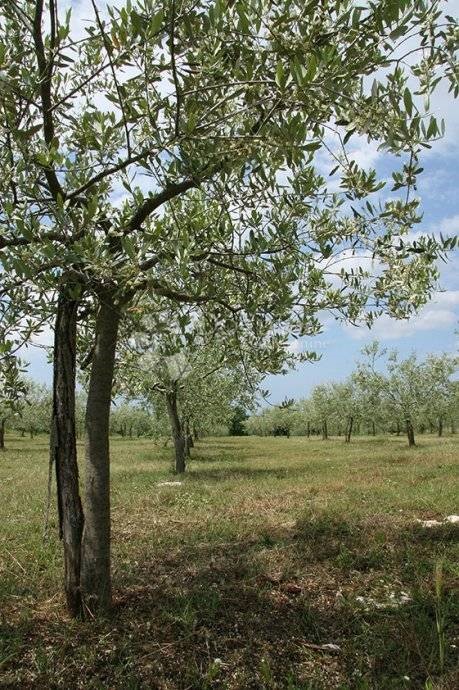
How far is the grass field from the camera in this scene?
210 inches

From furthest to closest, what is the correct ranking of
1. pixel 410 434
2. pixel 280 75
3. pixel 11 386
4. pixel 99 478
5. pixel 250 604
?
pixel 410 434 < pixel 250 604 < pixel 99 478 < pixel 11 386 < pixel 280 75

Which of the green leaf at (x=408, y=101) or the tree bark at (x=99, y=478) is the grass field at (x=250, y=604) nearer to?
the tree bark at (x=99, y=478)

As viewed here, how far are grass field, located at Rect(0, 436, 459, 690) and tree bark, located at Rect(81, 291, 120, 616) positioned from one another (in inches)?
17.3

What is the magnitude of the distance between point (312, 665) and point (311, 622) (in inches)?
35.9

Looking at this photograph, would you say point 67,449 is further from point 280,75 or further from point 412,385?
point 412,385

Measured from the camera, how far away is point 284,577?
783cm

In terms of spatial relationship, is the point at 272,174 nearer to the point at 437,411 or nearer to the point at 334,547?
the point at 334,547

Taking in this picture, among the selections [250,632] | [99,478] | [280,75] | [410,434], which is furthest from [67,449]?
[410,434]

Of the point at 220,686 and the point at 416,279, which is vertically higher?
the point at 416,279

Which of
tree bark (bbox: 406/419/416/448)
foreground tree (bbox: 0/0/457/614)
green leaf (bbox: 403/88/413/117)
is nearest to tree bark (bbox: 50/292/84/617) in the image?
foreground tree (bbox: 0/0/457/614)

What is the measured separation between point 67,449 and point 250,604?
313cm

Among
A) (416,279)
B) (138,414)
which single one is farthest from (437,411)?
(416,279)

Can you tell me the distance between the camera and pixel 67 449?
6457mm

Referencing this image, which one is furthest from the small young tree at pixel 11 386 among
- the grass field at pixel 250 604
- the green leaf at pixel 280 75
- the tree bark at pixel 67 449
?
the green leaf at pixel 280 75
